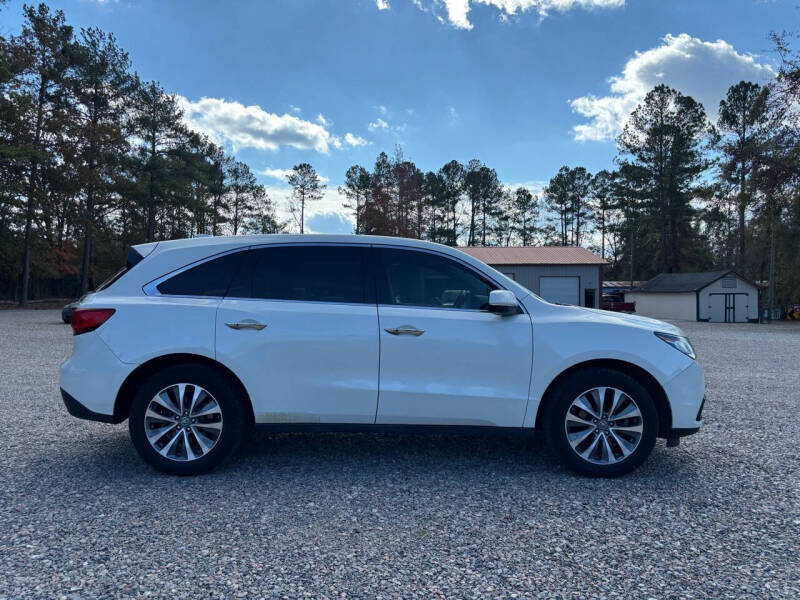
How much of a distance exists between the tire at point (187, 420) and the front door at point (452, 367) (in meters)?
1.10

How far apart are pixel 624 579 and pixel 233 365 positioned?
2714mm

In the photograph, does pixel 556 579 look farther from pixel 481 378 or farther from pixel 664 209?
pixel 664 209

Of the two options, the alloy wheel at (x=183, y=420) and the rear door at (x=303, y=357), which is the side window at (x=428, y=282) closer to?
the rear door at (x=303, y=357)

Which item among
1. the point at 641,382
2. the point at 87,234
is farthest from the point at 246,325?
the point at 87,234

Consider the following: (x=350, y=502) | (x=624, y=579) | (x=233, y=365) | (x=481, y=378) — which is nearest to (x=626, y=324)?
(x=481, y=378)

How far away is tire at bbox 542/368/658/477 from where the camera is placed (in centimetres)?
371

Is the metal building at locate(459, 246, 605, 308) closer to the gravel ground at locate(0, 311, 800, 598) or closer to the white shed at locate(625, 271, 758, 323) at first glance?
the white shed at locate(625, 271, 758, 323)

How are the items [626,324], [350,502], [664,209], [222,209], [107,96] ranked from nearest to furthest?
[350,502], [626,324], [107,96], [664,209], [222,209]

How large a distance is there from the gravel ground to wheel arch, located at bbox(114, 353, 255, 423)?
1.68 ft

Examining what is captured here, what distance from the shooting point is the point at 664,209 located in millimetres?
49812

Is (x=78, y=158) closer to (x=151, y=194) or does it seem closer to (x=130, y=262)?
(x=151, y=194)

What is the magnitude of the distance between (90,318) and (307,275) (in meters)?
1.57

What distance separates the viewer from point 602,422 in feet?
12.3

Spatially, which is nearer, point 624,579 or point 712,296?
point 624,579
